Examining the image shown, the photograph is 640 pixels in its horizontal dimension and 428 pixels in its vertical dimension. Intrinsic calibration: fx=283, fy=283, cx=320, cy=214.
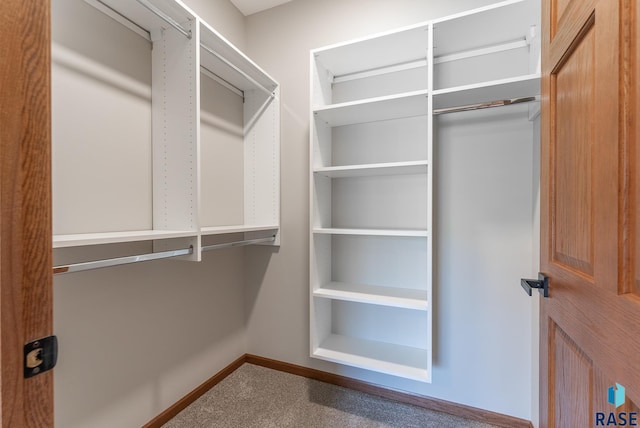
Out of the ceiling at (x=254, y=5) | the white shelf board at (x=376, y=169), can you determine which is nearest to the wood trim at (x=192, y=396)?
the white shelf board at (x=376, y=169)

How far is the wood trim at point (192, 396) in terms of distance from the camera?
157 cm

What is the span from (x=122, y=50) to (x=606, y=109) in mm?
1828

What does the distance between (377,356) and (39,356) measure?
5.09ft

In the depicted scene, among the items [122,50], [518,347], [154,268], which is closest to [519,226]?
[518,347]

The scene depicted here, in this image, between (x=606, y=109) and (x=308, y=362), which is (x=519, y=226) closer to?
(x=606, y=109)

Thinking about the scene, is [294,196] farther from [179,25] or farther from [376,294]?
[179,25]

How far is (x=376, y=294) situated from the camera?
168cm

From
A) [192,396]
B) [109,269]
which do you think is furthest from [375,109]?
[192,396]

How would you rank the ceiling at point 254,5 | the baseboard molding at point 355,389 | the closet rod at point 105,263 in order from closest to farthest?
the closet rod at point 105,263
the baseboard molding at point 355,389
the ceiling at point 254,5

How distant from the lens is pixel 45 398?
561 millimetres

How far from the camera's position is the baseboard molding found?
159cm

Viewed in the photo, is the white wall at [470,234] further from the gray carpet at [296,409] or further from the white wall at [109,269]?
the white wall at [109,269]

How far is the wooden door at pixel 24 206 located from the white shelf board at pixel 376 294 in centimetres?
129

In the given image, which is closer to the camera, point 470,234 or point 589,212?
point 589,212
